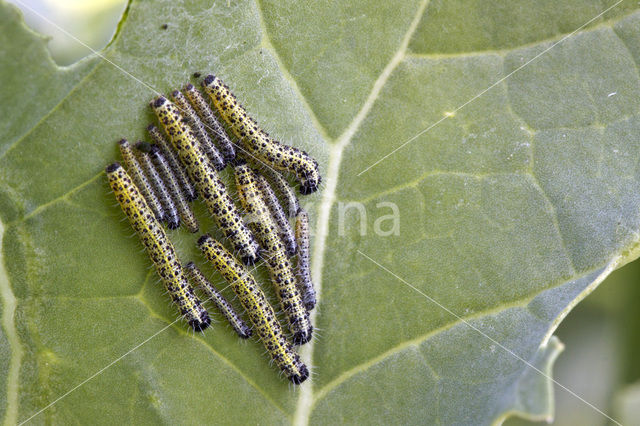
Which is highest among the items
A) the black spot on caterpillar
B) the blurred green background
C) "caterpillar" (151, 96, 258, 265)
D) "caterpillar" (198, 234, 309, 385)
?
"caterpillar" (151, 96, 258, 265)

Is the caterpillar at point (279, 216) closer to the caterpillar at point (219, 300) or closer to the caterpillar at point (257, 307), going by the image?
the caterpillar at point (257, 307)

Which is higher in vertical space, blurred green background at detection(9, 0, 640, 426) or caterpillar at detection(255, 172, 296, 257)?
caterpillar at detection(255, 172, 296, 257)

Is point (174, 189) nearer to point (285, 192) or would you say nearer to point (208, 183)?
point (208, 183)

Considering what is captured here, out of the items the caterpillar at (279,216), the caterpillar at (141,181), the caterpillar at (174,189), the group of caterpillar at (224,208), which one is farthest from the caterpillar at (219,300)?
the caterpillar at (279,216)

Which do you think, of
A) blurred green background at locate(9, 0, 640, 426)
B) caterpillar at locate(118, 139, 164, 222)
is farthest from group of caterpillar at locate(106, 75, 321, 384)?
blurred green background at locate(9, 0, 640, 426)

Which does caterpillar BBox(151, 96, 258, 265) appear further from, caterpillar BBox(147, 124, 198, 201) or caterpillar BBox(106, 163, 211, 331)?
caterpillar BBox(106, 163, 211, 331)

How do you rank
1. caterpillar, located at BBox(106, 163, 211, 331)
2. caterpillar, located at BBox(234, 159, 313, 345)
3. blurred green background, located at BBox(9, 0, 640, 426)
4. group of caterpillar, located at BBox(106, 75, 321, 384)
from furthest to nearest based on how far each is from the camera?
blurred green background, located at BBox(9, 0, 640, 426) < caterpillar, located at BBox(234, 159, 313, 345) < group of caterpillar, located at BBox(106, 75, 321, 384) < caterpillar, located at BBox(106, 163, 211, 331)

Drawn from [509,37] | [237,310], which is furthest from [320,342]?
[509,37]

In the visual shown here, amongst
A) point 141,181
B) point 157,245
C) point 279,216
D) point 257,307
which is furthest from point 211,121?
point 257,307
